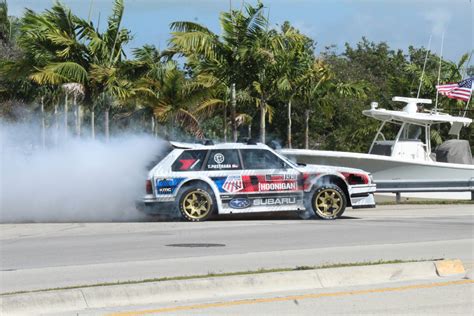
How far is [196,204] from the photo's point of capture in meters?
18.4

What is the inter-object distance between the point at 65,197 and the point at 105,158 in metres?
1.20

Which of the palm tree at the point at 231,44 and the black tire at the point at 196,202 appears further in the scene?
the palm tree at the point at 231,44

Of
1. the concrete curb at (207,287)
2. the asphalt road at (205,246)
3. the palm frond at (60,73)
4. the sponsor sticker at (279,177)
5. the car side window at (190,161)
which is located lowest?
the asphalt road at (205,246)

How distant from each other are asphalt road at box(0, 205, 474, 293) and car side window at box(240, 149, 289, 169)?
46.8 inches

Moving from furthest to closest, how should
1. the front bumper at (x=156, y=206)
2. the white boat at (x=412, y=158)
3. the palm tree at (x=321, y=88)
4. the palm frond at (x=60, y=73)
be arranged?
the palm tree at (x=321, y=88)
the palm frond at (x=60, y=73)
the white boat at (x=412, y=158)
the front bumper at (x=156, y=206)

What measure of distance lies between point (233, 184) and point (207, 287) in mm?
9433

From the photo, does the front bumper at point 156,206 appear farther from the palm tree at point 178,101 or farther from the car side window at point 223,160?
the palm tree at point 178,101

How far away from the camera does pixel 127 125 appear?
3478 cm

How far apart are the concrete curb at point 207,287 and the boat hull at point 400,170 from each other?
515 inches

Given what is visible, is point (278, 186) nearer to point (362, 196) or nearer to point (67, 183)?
point (362, 196)

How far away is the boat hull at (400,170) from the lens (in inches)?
974

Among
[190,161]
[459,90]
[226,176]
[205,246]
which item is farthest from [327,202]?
[459,90]

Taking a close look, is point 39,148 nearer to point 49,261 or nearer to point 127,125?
point 49,261

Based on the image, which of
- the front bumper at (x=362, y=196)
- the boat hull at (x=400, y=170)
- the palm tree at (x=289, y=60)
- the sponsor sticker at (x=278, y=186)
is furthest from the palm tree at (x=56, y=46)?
the front bumper at (x=362, y=196)
